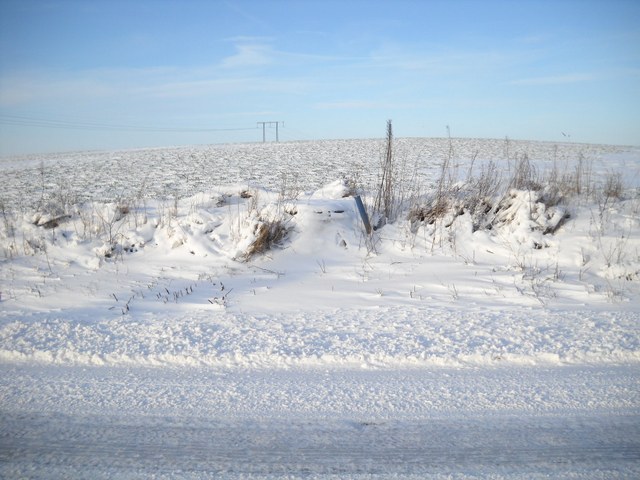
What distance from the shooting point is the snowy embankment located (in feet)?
12.8

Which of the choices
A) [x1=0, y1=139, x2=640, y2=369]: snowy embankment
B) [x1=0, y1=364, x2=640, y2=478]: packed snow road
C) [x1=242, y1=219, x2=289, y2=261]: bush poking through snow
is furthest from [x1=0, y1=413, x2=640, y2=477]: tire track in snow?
[x1=242, y1=219, x2=289, y2=261]: bush poking through snow

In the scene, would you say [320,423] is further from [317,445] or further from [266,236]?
[266,236]

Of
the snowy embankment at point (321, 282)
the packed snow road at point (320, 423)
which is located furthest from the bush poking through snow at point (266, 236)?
the packed snow road at point (320, 423)

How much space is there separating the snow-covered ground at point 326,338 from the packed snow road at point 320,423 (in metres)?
0.01

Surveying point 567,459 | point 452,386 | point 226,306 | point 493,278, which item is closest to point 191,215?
point 226,306

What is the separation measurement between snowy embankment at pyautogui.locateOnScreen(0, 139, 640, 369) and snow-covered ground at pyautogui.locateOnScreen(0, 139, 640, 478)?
0.03m

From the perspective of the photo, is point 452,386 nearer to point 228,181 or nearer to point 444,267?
point 444,267

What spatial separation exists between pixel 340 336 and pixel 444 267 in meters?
2.94

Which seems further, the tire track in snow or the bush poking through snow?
the bush poking through snow

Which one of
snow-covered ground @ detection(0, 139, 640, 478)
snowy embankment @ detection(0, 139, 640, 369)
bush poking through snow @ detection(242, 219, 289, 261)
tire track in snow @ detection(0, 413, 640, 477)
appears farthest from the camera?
bush poking through snow @ detection(242, 219, 289, 261)

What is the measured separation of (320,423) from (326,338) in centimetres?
130

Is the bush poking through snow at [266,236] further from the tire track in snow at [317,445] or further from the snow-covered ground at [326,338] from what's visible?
the tire track in snow at [317,445]

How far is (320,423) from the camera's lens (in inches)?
113

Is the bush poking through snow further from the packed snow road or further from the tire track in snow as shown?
the tire track in snow
